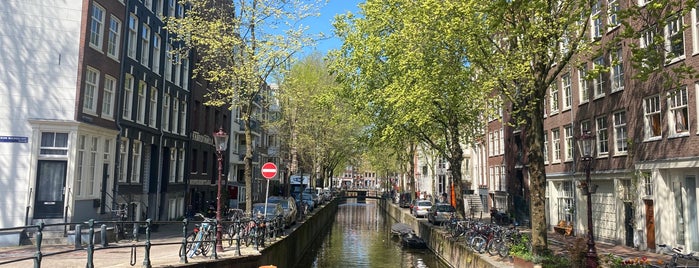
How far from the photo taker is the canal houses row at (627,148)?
59.9ft

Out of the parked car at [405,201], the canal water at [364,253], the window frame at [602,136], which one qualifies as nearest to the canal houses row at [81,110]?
the canal water at [364,253]

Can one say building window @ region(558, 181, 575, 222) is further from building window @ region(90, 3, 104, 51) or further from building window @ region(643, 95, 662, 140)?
building window @ region(90, 3, 104, 51)

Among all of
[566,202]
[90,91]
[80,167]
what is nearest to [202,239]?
[80,167]

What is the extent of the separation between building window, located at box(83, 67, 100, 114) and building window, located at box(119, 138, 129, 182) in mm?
3050

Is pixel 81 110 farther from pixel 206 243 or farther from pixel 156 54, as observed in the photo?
pixel 206 243

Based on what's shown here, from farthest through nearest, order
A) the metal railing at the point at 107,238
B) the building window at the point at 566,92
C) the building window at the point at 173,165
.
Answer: the building window at the point at 173,165 → the building window at the point at 566,92 → the metal railing at the point at 107,238

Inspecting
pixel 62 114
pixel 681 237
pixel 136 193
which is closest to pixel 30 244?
pixel 62 114

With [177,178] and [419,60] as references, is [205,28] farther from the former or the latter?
[177,178]

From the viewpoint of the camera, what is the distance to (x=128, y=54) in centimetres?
2408

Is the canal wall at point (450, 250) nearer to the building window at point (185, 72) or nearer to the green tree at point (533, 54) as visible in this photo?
the green tree at point (533, 54)

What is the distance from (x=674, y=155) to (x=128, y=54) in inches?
938

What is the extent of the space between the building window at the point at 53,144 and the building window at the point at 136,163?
5516 mm

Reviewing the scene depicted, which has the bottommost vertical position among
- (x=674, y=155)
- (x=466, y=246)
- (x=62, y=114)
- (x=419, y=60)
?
(x=466, y=246)

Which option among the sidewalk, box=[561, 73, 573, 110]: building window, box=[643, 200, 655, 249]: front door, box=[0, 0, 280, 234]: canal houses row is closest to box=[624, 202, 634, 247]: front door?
box=[643, 200, 655, 249]: front door
